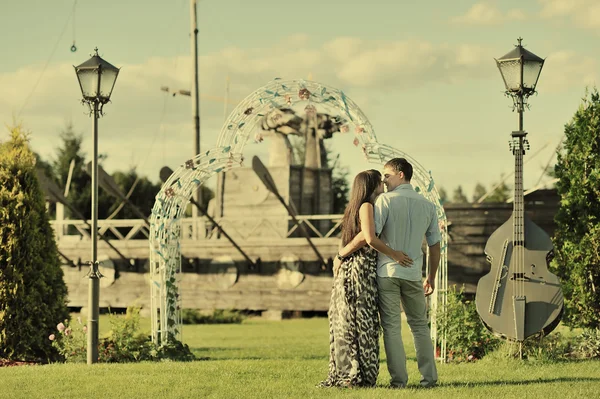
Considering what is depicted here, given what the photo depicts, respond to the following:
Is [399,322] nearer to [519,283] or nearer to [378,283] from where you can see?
[378,283]

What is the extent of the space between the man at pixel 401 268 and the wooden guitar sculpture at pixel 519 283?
2468mm

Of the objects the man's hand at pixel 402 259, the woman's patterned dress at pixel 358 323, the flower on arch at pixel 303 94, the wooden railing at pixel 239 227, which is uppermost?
the flower on arch at pixel 303 94

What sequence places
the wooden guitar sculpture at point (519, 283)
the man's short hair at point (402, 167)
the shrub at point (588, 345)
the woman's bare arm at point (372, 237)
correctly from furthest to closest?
the shrub at point (588, 345)
the wooden guitar sculpture at point (519, 283)
the man's short hair at point (402, 167)
the woman's bare arm at point (372, 237)

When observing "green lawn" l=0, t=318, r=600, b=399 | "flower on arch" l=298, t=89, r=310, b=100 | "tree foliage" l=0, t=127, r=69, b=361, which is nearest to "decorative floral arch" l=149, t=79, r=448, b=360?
"flower on arch" l=298, t=89, r=310, b=100

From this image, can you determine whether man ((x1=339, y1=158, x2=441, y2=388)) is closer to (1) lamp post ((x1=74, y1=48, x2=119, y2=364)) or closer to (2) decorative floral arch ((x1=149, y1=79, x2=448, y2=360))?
(2) decorative floral arch ((x1=149, y1=79, x2=448, y2=360))

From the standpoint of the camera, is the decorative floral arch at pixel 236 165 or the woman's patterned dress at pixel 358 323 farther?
the decorative floral arch at pixel 236 165

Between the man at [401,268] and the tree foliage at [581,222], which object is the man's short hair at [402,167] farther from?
the tree foliage at [581,222]

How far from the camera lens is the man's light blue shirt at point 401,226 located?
8023mm

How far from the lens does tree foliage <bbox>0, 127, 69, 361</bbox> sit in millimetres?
11984

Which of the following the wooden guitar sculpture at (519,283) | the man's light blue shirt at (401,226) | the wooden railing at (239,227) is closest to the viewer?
the man's light blue shirt at (401,226)

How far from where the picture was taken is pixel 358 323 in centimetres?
811

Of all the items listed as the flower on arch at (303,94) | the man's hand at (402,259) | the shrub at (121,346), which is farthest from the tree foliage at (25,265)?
the man's hand at (402,259)

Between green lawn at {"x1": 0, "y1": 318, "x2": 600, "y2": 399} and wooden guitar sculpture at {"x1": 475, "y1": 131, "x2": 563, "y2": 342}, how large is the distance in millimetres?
444

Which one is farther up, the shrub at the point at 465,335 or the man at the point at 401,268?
the man at the point at 401,268
